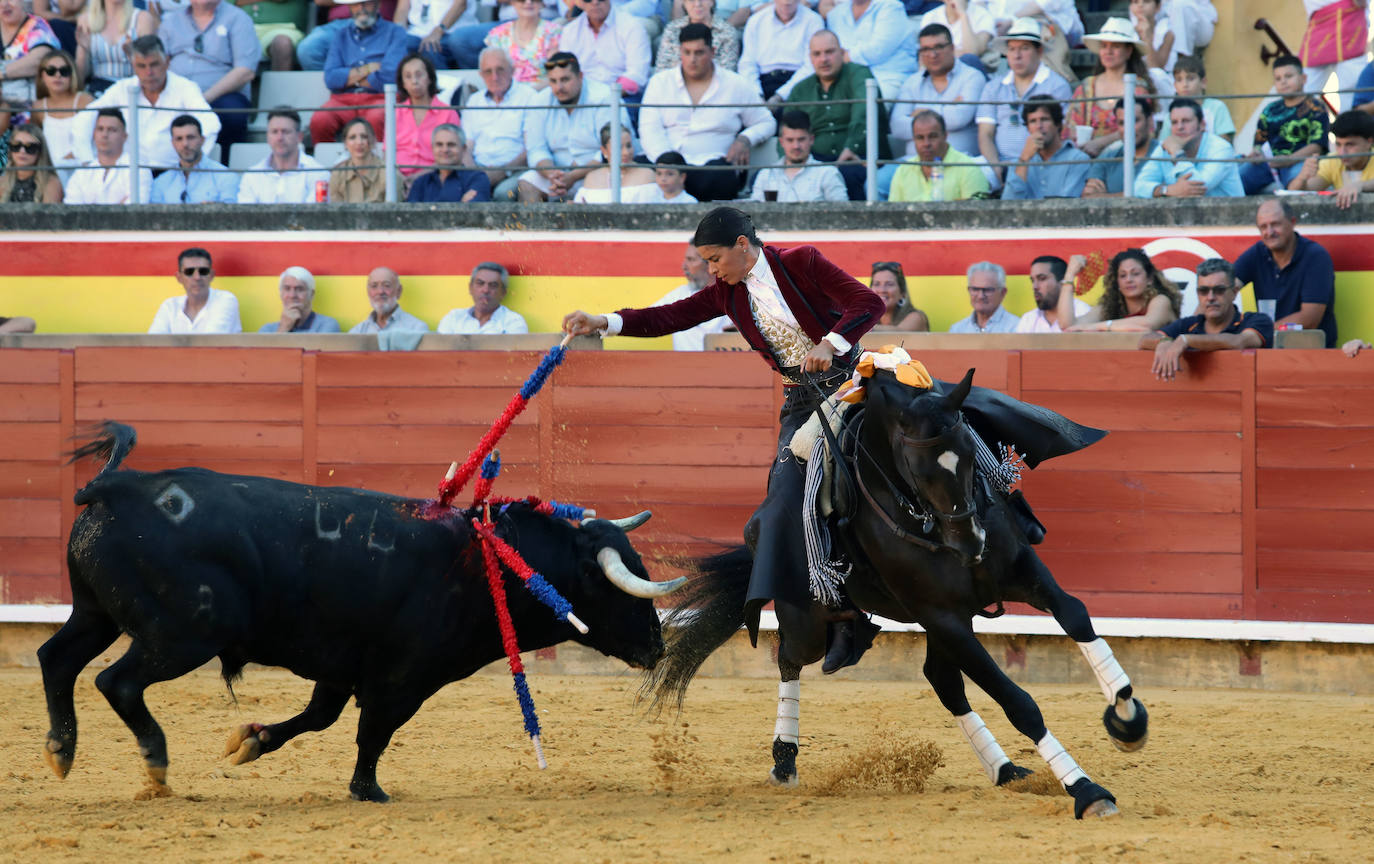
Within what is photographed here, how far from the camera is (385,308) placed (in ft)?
27.7

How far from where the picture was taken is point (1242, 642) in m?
7.22

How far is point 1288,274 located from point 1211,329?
61 cm

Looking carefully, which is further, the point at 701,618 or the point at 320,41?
the point at 320,41

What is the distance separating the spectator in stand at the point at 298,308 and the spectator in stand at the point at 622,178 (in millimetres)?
1563

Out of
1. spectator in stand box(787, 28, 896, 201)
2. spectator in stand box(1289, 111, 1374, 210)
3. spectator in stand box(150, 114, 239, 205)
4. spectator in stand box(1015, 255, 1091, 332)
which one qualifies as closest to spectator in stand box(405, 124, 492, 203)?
spectator in stand box(150, 114, 239, 205)

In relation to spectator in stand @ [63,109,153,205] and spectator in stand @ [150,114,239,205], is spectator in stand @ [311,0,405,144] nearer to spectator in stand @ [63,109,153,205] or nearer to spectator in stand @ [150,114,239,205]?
spectator in stand @ [150,114,239,205]

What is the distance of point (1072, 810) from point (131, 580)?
279 centimetres

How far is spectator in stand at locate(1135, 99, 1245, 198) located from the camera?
26.2ft

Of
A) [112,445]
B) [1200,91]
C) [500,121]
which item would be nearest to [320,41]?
[500,121]

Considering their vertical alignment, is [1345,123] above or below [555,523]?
above

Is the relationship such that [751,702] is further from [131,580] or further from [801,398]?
[131,580]

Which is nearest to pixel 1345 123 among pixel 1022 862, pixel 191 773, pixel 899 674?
pixel 899 674

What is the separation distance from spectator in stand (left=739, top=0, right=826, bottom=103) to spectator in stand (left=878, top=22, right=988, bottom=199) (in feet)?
2.47

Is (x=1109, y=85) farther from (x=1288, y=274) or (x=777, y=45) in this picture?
(x=777, y=45)
